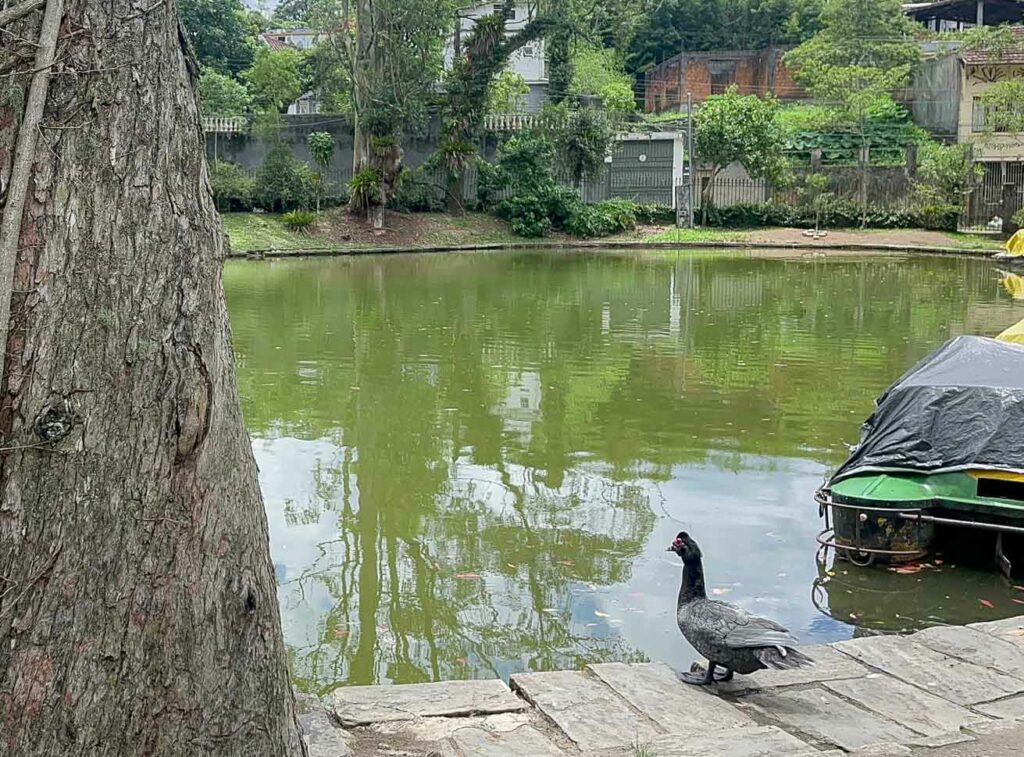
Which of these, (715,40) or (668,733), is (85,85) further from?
(715,40)

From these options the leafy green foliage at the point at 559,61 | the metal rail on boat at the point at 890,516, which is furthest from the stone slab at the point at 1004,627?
the leafy green foliage at the point at 559,61

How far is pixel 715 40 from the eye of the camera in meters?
49.5

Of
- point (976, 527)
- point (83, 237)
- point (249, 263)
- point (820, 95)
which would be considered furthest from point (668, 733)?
point (820, 95)

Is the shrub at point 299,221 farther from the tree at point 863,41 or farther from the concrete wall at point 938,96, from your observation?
the concrete wall at point 938,96

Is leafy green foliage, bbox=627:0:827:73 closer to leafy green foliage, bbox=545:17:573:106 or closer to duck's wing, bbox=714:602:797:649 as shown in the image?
leafy green foliage, bbox=545:17:573:106

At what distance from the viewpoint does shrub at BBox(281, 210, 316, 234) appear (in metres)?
30.2

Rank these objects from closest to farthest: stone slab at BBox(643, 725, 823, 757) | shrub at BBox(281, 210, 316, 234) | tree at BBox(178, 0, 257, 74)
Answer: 1. stone slab at BBox(643, 725, 823, 757)
2. shrub at BBox(281, 210, 316, 234)
3. tree at BBox(178, 0, 257, 74)

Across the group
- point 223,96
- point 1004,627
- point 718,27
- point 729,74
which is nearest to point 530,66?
point 729,74

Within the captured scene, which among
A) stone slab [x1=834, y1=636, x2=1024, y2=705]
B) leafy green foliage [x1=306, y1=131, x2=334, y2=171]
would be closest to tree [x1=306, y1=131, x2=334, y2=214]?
leafy green foliage [x1=306, y1=131, x2=334, y2=171]

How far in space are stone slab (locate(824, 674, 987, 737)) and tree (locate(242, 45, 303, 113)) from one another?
1321 inches

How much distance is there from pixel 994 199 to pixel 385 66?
57.5 feet

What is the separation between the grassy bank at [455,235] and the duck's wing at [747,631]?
24.8m

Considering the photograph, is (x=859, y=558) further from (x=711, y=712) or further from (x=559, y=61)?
(x=559, y=61)

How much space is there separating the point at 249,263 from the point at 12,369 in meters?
24.9
